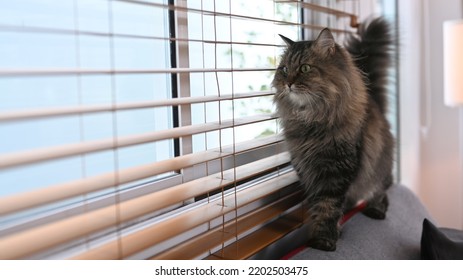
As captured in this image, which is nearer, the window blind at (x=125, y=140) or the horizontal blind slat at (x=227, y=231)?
the window blind at (x=125, y=140)

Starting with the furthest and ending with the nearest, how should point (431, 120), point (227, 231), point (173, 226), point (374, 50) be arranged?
point (431, 120)
point (374, 50)
point (227, 231)
point (173, 226)

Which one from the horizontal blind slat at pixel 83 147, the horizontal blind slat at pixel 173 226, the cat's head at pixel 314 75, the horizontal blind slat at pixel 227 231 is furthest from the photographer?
the cat's head at pixel 314 75

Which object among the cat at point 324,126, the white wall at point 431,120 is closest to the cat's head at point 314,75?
the cat at point 324,126

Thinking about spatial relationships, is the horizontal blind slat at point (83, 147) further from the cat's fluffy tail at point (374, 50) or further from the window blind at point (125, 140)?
the cat's fluffy tail at point (374, 50)

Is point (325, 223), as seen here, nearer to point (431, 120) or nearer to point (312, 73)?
point (312, 73)

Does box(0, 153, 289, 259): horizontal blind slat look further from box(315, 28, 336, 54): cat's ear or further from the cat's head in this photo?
box(315, 28, 336, 54): cat's ear

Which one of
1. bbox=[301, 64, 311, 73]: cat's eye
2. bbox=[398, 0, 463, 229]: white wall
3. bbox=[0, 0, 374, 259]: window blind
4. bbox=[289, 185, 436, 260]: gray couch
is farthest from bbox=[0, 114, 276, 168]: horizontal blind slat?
bbox=[398, 0, 463, 229]: white wall

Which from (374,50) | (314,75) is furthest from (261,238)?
(374,50)

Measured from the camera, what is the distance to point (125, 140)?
67cm

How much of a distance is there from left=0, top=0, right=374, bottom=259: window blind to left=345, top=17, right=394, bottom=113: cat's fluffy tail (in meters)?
0.36

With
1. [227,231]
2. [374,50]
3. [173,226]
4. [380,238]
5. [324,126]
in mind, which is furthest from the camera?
[374,50]

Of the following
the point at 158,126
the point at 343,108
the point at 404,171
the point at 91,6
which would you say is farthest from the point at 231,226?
the point at 404,171

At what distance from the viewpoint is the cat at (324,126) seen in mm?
1060

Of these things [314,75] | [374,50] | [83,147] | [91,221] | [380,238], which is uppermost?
[374,50]
